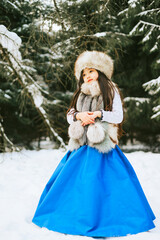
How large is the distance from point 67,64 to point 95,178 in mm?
2412

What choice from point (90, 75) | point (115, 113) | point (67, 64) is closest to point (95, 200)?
point (115, 113)

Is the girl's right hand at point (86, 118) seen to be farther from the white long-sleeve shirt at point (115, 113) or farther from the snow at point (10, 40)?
the snow at point (10, 40)

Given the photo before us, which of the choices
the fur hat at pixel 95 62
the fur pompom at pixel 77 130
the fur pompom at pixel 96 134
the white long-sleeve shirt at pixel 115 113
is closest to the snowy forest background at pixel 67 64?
the fur hat at pixel 95 62

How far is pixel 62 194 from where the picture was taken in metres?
2.20

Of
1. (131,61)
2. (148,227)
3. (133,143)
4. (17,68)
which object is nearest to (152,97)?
(131,61)

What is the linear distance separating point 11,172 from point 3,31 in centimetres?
288

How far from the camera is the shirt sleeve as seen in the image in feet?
7.47

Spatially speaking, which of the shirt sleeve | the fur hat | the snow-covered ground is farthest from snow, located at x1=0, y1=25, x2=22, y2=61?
the snow-covered ground

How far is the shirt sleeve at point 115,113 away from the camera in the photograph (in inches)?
89.6

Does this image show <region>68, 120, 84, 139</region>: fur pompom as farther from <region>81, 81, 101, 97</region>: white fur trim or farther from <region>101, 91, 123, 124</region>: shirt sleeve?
<region>81, 81, 101, 97</region>: white fur trim

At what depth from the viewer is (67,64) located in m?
3.92

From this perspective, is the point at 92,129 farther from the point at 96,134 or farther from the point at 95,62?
the point at 95,62

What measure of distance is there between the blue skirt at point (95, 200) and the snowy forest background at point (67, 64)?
232 cm

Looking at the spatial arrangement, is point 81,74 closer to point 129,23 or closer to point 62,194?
point 62,194
